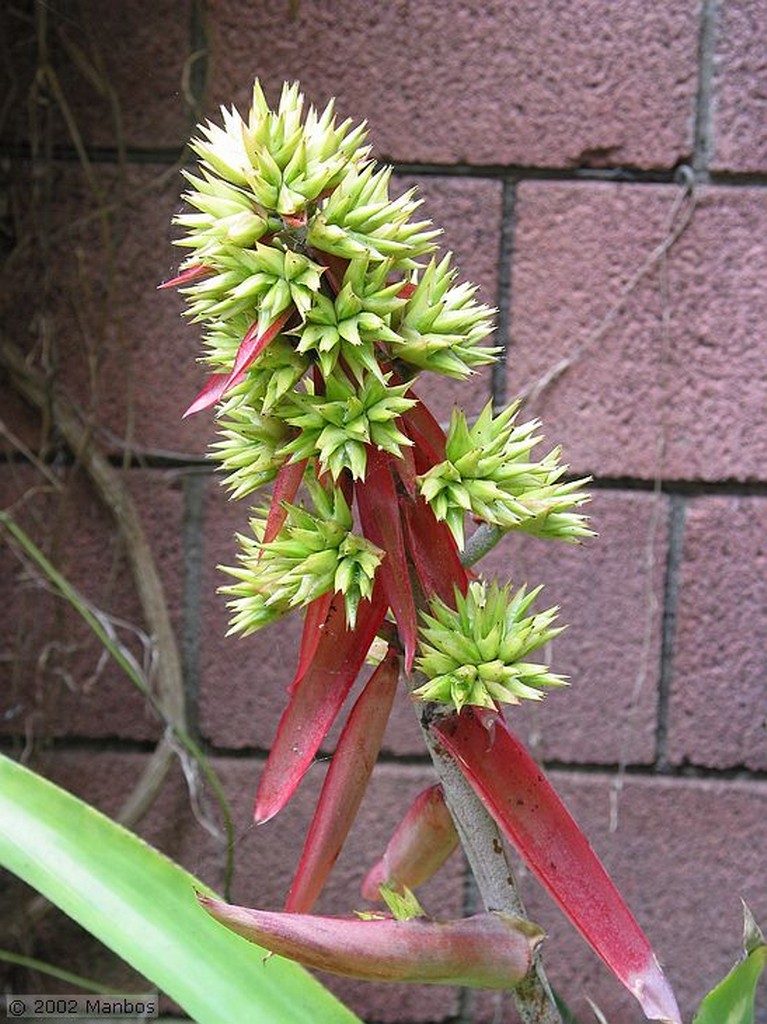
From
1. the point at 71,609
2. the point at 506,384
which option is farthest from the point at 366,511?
the point at 71,609

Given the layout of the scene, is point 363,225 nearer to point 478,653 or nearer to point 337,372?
point 337,372

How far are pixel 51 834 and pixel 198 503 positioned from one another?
530mm

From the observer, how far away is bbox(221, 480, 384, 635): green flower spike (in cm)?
33

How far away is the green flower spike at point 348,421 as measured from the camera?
12.4 inches

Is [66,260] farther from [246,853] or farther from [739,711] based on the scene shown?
[739,711]

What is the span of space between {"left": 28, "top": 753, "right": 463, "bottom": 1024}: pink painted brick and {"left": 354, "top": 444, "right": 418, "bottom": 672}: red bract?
730 millimetres

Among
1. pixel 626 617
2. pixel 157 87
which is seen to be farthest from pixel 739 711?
pixel 157 87

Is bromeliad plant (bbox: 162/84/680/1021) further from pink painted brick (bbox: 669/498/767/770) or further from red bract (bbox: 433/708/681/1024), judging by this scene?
pink painted brick (bbox: 669/498/767/770)

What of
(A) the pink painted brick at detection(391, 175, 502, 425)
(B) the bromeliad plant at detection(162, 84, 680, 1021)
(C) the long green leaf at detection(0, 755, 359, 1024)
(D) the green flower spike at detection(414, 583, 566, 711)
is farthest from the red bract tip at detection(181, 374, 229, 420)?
(A) the pink painted brick at detection(391, 175, 502, 425)

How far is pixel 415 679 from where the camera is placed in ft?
1.15

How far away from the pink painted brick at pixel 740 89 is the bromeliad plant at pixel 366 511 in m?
0.71

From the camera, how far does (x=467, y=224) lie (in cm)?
95

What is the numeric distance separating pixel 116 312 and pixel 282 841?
0.59m

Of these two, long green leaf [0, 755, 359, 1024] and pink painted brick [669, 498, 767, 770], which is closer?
long green leaf [0, 755, 359, 1024]
